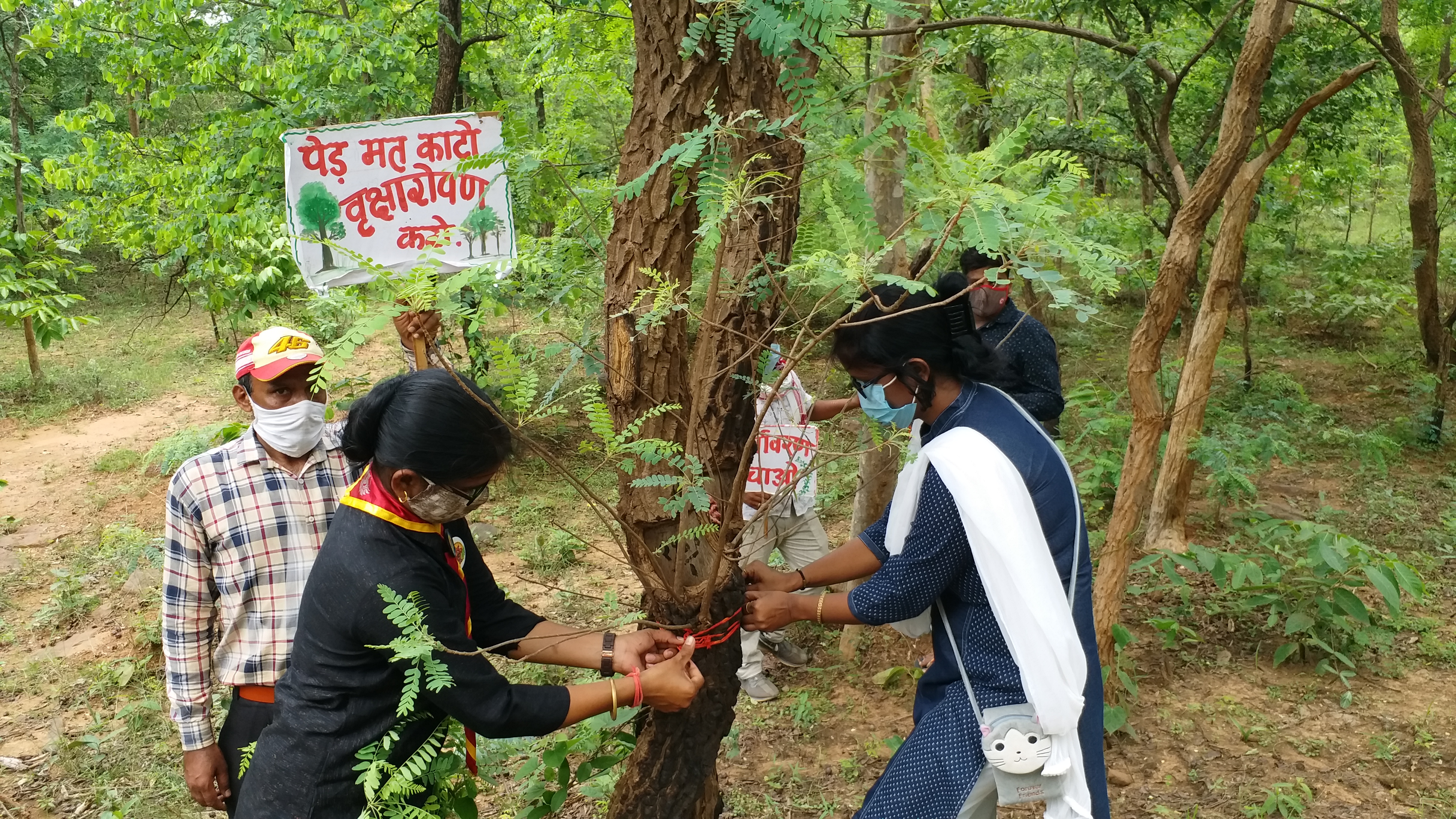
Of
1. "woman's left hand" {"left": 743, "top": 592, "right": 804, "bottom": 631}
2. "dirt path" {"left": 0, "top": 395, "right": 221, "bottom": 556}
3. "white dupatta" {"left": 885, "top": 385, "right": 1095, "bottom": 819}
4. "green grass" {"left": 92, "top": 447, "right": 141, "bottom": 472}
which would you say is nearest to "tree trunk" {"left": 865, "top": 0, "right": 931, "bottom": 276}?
"white dupatta" {"left": 885, "top": 385, "right": 1095, "bottom": 819}

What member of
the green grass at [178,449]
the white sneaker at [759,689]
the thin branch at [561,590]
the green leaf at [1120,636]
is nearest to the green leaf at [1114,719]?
the green leaf at [1120,636]

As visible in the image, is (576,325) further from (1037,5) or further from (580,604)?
(1037,5)

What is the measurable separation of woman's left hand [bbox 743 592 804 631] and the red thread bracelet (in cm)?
33

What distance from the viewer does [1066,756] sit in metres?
1.79

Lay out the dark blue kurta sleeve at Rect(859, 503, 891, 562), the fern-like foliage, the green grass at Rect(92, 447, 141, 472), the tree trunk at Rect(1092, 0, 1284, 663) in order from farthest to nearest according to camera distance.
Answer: the green grass at Rect(92, 447, 141, 472)
the tree trunk at Rect(1092, 0, 1284, 663)
the dark blue kurta sleeve at Rect(859, 503, 891, 562)
the fern-like foliage

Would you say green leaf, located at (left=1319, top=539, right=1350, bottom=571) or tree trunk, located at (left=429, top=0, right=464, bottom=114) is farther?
tree trunk, located at (left=429, top=0, right=464, bottom=114)

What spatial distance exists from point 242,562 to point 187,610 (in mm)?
179

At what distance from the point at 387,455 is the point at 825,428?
2.52 meters

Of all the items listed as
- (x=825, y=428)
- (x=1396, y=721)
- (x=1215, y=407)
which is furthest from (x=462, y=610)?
(x=1215, y=407)

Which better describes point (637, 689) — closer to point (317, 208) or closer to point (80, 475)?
point (317, 208)

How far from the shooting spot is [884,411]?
8.91ft

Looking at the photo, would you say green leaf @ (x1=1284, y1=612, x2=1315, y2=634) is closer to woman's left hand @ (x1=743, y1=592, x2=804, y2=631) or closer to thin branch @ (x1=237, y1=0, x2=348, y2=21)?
woman's left hand @ (x1=743, y1=592, x2=804, y2=631)

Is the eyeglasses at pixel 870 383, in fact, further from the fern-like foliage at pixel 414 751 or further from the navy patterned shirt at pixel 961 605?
the fern-like foliage at pixel 414 751

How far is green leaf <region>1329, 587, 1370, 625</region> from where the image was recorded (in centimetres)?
371
